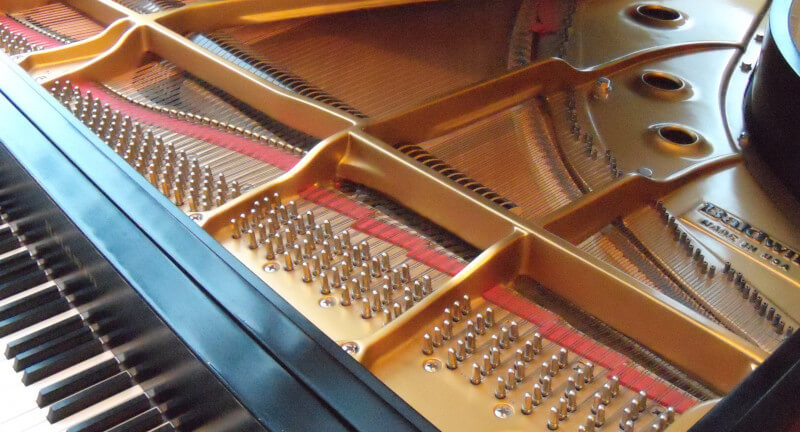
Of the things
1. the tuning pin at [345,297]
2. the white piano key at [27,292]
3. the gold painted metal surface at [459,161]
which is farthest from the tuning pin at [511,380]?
the white piano key at [27,292]

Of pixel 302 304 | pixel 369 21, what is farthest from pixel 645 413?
pixel 369 21

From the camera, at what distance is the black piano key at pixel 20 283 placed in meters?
2.33

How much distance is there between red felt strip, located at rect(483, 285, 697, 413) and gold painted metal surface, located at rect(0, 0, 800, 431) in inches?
1.1

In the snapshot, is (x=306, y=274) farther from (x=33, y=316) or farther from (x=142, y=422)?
(x=33, y=316)

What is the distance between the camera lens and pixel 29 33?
329 cm

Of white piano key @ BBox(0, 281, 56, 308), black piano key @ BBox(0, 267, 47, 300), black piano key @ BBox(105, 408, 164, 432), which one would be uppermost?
black piano key @ BBox(0, 267, 47, 300)

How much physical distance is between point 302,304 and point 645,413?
786mm

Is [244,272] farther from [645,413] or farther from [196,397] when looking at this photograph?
[645,413]

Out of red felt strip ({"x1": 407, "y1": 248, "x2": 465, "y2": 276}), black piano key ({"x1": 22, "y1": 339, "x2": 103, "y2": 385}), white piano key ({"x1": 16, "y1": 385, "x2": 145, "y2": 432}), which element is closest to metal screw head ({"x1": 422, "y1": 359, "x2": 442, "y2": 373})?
red felt strip ({"x1": 407, "y1": 248, "x2": 465, "y2": 276})

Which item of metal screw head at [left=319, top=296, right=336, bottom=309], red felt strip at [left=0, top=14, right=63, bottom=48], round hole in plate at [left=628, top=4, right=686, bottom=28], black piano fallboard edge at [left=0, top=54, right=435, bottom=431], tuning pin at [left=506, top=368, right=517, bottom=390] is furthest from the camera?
round hole in plate at [left=628, top=4, right=686, bottom=28]

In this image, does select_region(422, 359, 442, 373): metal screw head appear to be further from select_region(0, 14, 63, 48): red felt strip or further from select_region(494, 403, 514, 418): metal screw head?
select_region(0, 14, 63, 48): red felt strip

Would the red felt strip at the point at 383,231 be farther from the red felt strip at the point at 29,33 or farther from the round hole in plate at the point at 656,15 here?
the round hole in plate at the point at 656,15

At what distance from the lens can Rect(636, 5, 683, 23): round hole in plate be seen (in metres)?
3.55

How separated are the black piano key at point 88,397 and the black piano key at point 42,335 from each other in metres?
0.22
